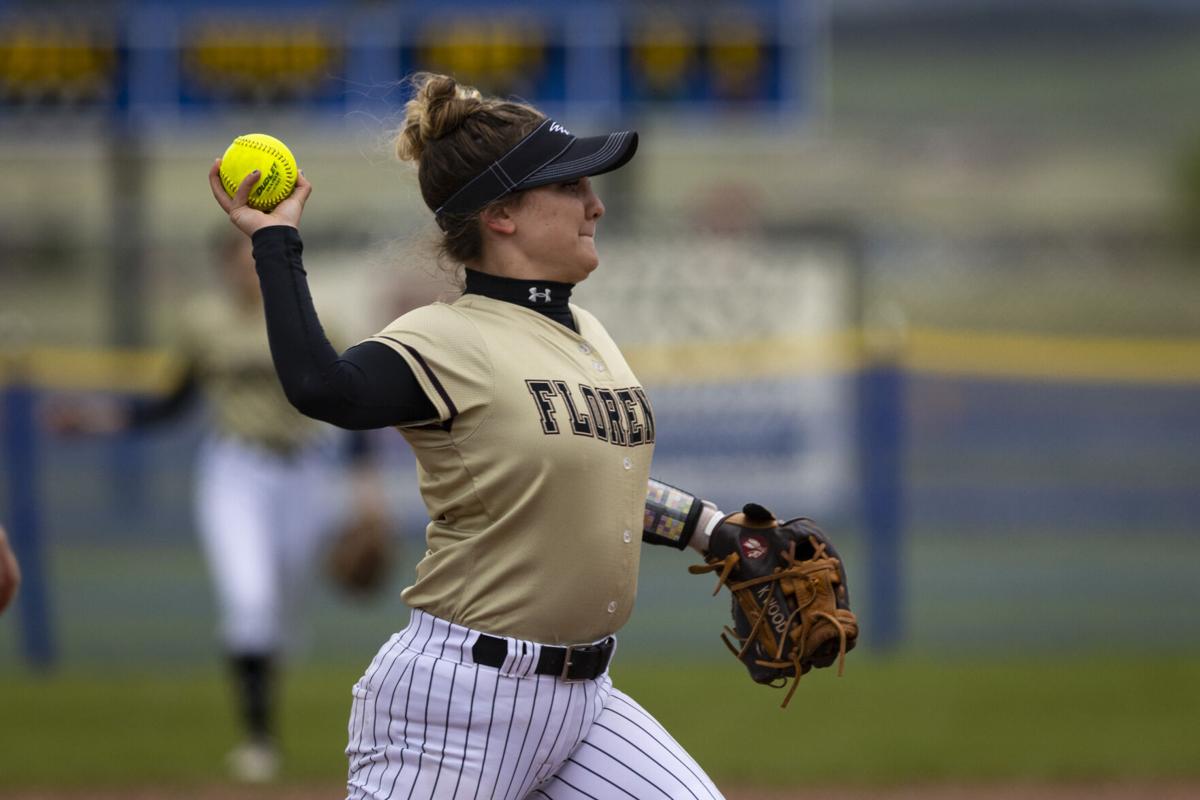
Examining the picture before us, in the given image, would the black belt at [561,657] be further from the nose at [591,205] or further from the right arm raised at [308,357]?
the nose at [591,205]

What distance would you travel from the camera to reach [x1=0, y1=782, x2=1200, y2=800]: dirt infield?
18.5 feet

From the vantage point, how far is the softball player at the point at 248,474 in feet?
19.5

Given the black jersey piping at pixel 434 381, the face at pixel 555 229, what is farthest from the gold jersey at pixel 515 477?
the face at pixel 555 229

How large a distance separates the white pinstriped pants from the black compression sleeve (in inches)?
15.8

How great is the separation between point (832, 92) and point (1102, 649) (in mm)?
49932

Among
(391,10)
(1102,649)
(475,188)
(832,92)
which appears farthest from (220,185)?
(832,92)

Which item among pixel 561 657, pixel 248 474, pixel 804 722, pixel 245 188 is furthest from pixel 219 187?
pixel 804 722

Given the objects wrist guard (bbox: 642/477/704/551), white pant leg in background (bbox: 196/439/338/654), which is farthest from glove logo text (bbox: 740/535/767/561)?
white pant leg in background (bbox: 196/439/338/654)

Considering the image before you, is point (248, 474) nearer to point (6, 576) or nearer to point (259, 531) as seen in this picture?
point (259, 531)

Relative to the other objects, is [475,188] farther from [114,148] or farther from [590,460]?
[114,148]

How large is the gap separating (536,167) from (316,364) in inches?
21.7

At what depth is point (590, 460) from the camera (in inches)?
115

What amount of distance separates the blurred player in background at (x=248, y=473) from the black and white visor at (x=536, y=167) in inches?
120

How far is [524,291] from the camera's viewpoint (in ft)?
10.0
